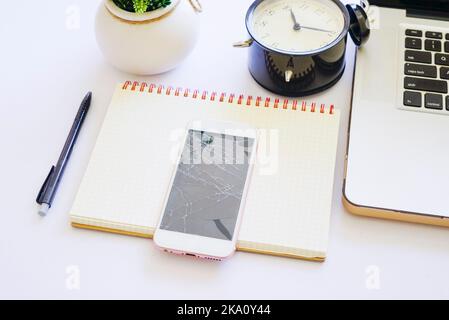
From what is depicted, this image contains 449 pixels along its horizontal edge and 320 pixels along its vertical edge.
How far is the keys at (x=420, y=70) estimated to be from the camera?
2.09 feet

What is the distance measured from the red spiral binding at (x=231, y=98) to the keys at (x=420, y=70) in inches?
3.9

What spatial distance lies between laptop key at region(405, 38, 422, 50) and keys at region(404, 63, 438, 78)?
27mm

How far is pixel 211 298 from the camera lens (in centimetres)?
54

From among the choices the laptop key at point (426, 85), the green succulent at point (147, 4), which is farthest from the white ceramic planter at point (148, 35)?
the laptop key at point (426, 85)

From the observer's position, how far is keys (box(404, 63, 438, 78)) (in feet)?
2.09

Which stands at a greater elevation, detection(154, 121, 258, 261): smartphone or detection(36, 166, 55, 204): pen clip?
detection(36, 166, 55, 204): pen clip

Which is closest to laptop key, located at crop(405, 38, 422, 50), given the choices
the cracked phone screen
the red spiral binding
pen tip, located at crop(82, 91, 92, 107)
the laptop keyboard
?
the laptop keyboard

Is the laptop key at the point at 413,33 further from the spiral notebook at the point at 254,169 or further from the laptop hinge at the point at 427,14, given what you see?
the spiral notebook at the point at 254,169

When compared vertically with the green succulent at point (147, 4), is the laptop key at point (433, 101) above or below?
below

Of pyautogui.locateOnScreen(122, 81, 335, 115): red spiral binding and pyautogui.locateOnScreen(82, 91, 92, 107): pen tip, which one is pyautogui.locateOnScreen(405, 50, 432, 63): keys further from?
pyautogui.locateOnScreen(82, 91, 92, 107): pen tip

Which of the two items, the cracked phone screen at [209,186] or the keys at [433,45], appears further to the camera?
the keys at [433,45]

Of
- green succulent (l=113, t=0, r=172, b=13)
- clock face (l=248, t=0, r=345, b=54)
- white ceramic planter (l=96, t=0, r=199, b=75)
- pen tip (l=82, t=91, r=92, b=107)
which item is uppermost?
green succulent (l=113, t=0, r=172, b=13)
